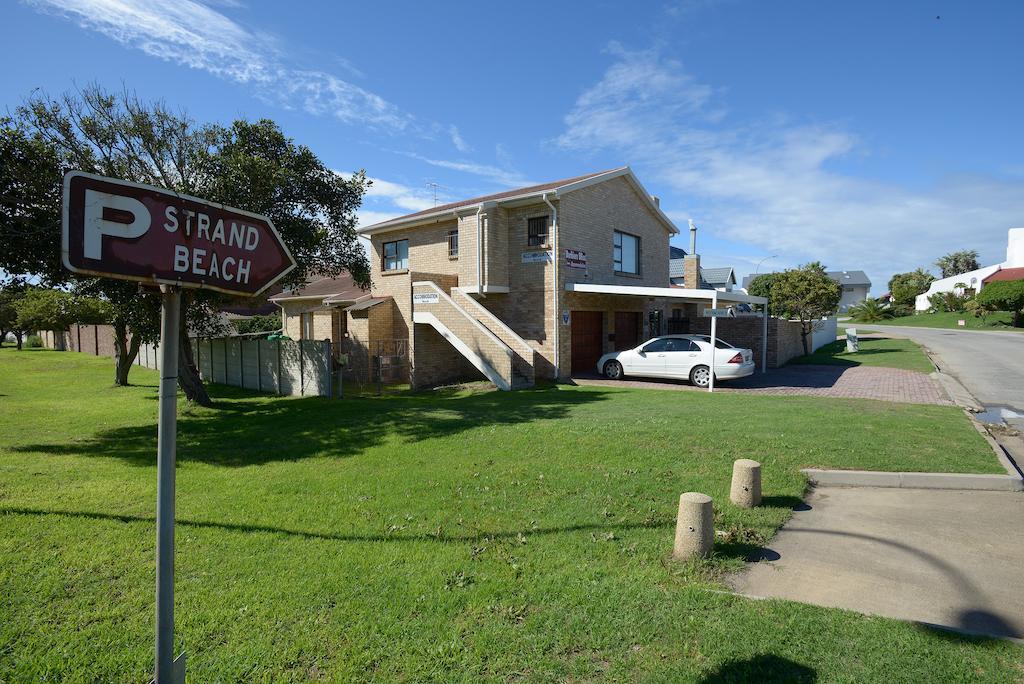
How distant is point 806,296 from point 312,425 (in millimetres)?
23242

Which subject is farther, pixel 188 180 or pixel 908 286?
pixel 908 286

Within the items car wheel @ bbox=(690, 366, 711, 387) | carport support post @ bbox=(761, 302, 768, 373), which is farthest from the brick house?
car wheel @ bbox=(690, 366, 711, 387)

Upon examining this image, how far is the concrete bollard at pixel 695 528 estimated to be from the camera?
4.15 metres

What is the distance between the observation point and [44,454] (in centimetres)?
865

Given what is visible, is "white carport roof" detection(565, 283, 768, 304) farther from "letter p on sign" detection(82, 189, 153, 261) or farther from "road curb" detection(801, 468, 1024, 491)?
"letter p on sign" detection(82, 189, 153, 261)

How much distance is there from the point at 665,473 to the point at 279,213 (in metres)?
10.9

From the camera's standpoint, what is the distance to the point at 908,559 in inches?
169

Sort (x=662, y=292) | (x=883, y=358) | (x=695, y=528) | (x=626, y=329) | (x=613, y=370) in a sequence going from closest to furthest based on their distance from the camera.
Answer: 1. (x=695, y=528)
2. (x=662, y=292)
3. (x=613, y=370)
4. (x=626, y=329)
5. (x=883, y=358)

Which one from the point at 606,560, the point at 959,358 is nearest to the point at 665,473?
the point at 606,560

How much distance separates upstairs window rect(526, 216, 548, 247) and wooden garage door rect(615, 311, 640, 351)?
448cm

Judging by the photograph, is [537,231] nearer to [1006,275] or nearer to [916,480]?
[916,480]

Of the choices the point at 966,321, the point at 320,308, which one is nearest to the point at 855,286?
the point at 966,321

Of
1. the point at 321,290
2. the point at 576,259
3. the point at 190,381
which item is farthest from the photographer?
the point at 321,290

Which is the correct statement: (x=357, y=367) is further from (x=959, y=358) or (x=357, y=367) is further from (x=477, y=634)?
(x=959, y=358)
